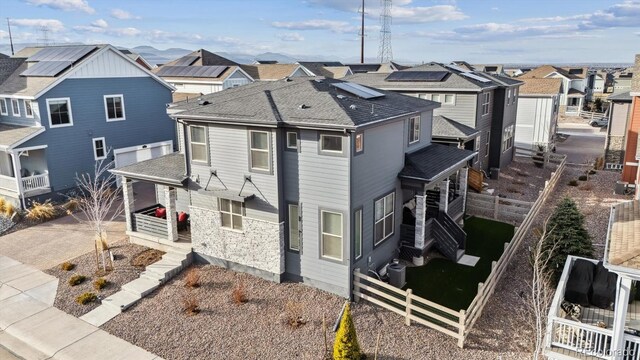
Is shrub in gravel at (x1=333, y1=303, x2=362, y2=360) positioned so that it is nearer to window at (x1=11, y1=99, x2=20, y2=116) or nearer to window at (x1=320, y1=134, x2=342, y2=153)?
window at (x1=320, y1=134, x2=342, y2=153)

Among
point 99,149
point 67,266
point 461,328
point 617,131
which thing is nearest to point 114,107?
point 99,149

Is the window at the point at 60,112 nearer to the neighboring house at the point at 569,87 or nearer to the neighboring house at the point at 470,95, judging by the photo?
the neighboring house at the point at 470,95

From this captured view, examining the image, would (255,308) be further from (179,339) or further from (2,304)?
(2,304)

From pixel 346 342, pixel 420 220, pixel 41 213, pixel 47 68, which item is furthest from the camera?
pixel 47 68

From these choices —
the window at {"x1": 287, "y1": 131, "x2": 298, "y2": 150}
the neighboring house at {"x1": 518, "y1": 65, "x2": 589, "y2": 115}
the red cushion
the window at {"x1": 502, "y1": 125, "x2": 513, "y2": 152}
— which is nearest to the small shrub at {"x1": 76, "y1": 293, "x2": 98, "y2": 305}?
the red cushion

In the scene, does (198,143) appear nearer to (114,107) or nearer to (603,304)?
(603,304)
